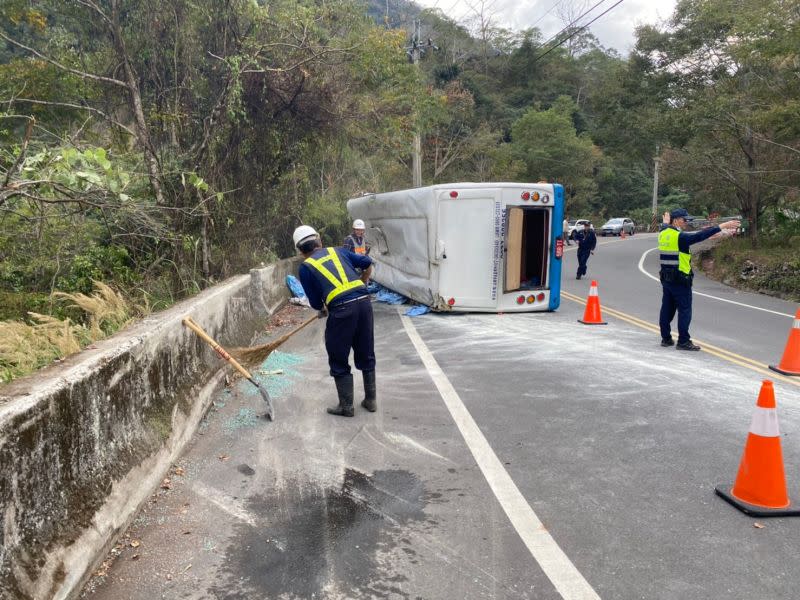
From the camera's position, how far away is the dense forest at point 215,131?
6102 millimetres

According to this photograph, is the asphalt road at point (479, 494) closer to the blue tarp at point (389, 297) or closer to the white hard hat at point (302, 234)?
the white hard hat at point (302, 234)

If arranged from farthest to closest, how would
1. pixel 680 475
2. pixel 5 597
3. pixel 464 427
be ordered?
pixel 464 427 → pixel 680 475 → pixel 5 597

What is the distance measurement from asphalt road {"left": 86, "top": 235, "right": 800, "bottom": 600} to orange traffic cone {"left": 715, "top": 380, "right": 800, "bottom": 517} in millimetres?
101

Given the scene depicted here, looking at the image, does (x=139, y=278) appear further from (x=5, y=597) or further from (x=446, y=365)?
(x=5, y=597)

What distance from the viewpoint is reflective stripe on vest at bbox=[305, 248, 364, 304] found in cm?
532

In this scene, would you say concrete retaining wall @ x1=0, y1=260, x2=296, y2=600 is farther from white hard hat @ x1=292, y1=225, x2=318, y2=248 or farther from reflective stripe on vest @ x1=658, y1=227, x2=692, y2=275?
reflective stripe on vest @ x1=658, y1=227, x2=692, y2=275

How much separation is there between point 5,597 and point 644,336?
8.40 metres

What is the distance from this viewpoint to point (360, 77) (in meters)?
13.5

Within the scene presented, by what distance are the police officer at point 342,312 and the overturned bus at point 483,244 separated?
16.4 feet

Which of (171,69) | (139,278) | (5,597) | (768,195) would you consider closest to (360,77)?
(171,69)

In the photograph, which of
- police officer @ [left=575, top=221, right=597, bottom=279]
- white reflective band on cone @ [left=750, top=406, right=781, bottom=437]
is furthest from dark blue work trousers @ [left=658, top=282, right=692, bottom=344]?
police officer @ [left=575, top=221, right=597, bottom=279]

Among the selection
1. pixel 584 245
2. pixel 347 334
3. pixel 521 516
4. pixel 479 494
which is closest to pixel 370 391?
pixel 347 334

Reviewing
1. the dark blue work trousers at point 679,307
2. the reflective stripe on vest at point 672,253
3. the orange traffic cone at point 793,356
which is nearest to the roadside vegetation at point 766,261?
the dark blue work trousers at point 679,307

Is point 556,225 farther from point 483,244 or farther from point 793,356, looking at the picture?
point 793,356
